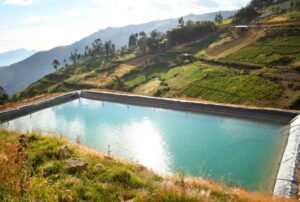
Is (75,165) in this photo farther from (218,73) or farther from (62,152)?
(218,73)

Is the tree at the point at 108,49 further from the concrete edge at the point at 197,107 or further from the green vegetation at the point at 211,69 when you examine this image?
the concrete edge at the point at 197,107

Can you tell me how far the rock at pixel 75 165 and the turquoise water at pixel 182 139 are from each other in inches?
379

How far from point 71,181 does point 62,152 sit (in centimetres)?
358

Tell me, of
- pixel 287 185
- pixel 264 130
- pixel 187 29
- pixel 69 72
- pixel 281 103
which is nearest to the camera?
pixel 287 185

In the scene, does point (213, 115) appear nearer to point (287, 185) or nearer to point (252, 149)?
point (252, 149)

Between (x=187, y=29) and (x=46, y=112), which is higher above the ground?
(x=187, y=29)

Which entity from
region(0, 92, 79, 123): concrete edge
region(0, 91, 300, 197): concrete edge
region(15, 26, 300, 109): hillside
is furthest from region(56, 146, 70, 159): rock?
region(0, 92, 79, 123): concrete edge

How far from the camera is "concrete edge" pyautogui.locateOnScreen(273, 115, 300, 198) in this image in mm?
20853

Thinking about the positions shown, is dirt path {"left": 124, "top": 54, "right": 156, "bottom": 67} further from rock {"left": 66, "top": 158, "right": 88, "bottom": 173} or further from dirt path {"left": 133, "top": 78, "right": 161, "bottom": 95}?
Answer: rock {"left": 66, "top": 158, "right": 88, "bottom": 173}

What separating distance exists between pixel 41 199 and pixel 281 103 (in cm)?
4293

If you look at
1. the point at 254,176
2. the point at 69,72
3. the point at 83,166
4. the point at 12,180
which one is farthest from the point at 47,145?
the point at 69,72

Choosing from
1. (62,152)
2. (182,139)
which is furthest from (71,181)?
(182,139)

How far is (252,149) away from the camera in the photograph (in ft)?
107

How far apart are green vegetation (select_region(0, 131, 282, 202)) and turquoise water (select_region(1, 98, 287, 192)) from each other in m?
8.99
